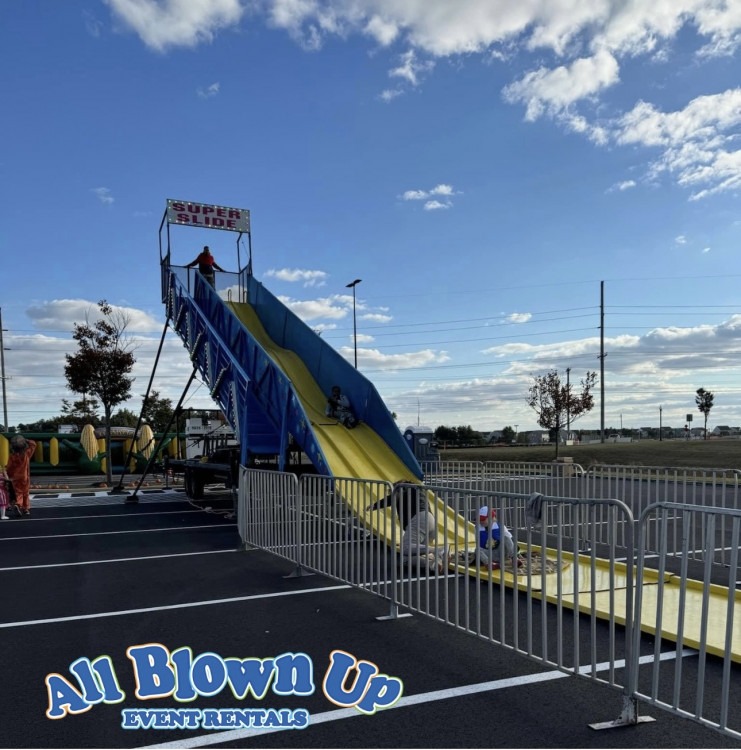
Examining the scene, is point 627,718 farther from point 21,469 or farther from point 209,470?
point 21,469

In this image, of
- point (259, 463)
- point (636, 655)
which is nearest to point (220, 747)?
point (636, 655)

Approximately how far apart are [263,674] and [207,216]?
14.3m

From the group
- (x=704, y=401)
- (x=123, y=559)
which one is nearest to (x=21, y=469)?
(x=123, y=559)

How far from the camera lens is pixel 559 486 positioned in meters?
11.8

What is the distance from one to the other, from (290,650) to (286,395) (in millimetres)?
6745

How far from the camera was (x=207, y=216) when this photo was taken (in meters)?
16.9

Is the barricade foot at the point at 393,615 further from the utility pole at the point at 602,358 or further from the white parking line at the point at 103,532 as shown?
the utility pole at the point at 602,358

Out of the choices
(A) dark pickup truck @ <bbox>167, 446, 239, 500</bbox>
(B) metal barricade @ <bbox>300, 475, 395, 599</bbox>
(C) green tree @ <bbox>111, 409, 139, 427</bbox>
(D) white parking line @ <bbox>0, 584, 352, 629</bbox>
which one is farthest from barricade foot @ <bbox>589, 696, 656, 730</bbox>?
(C) green tree @ <bbox>111, 409, 139, 427</bbox>

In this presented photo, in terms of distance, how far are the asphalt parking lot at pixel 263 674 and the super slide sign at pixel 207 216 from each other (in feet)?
35.5

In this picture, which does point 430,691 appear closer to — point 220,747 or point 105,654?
point 220,747

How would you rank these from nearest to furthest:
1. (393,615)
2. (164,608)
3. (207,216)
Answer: (393,615) → (164,608) → (207,216)

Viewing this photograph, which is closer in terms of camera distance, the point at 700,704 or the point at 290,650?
the point at 700,704

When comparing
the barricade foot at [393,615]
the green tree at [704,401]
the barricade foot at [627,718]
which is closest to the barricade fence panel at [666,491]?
the barricade foot at [627,718]

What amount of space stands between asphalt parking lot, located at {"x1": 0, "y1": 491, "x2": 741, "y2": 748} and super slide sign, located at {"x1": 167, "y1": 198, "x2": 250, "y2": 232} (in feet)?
35.5
